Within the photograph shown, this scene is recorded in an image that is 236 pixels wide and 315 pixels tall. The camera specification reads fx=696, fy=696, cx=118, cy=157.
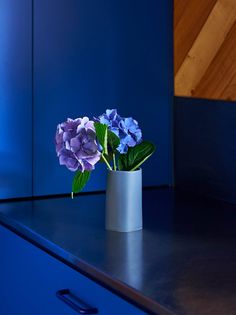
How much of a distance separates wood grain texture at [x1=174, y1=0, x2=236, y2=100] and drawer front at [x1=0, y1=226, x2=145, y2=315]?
29.8 inches

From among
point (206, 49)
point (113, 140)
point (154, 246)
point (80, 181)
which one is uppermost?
point (206, 49)

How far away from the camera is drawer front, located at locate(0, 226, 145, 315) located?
4.80 ft

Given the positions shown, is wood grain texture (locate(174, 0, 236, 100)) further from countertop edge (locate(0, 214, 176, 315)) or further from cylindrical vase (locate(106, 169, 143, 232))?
countertop edge (locate(0, 214, 176, 315))

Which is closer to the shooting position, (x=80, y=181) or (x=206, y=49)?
(x=80, y=181)

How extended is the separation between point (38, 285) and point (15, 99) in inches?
23.4


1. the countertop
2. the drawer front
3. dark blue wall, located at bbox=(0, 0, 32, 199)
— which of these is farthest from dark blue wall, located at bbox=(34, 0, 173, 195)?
the drawer front

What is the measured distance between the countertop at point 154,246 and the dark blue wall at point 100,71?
0.43ft

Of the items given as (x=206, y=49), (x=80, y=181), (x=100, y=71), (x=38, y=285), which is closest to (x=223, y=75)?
(x=206, y=49)

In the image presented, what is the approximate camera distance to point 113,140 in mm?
1779

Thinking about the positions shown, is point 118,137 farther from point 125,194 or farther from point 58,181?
point 58,181

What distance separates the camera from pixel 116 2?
2191 millimetres

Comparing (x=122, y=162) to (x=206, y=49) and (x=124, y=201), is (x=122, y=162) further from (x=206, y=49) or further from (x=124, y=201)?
(x=206, y=49)

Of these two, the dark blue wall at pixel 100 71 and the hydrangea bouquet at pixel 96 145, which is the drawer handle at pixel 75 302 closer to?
the hydrangea bouquet at pixel 96 145

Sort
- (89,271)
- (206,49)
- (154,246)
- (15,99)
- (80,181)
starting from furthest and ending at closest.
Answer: (206,49) → (15,99) → (80,181) → (154,246) → (89,271)
